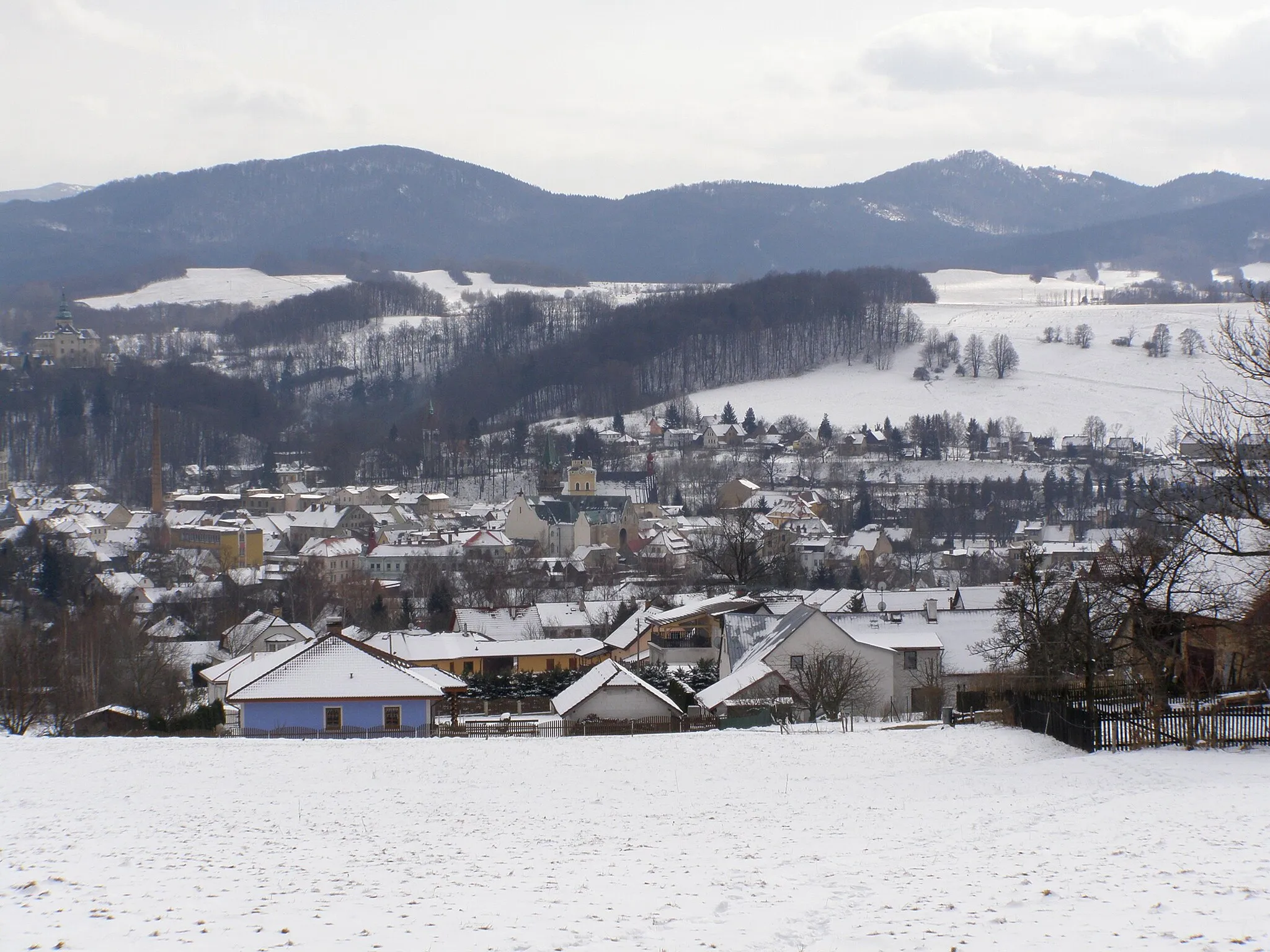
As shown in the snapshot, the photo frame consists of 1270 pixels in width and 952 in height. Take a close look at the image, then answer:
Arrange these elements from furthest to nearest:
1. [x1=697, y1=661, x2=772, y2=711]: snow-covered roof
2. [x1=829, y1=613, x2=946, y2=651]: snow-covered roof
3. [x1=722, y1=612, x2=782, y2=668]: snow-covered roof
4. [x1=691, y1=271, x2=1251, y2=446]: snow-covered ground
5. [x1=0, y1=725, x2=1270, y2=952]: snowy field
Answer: [x1=691, y1=271, x2=1251, y2=446]: snow-covered ground
[x1=722, y1=612, x2=782, y2=668]: snow-covered roof
[x1=829, y1=613, x2=946, y2=651]: snow-covered roof
[x1=697, y1=661, x2=772, y2=711]: snow-covered roof
[x1=0, y1=725, x2=1270, y2=952]: snowy field

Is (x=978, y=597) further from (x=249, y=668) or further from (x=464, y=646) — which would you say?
(x=249, y=668)

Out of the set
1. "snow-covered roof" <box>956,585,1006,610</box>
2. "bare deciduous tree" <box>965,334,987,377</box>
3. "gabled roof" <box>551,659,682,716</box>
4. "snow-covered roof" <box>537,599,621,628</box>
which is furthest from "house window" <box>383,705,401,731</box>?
"bare deciduous tree" <box>965,334,987,377</box>

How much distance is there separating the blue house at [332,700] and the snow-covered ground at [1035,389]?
343 feet

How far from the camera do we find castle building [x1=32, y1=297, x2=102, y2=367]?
184 meters

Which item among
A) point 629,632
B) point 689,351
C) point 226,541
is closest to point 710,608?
point 629,632

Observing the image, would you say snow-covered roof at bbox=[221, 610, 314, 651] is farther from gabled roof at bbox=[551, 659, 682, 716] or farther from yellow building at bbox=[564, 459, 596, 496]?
yellow building at bbox=[564, 459, 596, 496]

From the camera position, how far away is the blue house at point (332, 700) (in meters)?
27.7

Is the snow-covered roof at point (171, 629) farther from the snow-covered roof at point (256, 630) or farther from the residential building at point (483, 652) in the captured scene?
the residential building at point (483, 652)

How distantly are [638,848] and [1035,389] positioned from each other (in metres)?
143

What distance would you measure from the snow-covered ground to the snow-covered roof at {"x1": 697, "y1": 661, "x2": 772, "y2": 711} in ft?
318

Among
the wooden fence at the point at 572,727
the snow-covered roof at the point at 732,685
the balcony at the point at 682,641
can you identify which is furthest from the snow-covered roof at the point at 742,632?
the wooden fence at the point at 572,727

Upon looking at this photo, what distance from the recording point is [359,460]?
144 metres

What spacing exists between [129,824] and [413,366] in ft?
610

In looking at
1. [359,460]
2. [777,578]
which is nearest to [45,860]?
[777,578]
